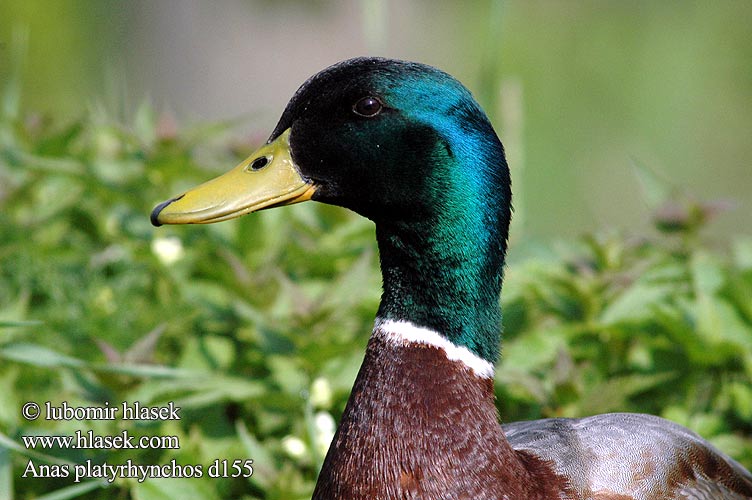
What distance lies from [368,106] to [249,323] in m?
1.03

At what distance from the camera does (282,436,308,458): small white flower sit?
2396 mm

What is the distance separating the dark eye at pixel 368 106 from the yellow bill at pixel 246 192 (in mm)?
145

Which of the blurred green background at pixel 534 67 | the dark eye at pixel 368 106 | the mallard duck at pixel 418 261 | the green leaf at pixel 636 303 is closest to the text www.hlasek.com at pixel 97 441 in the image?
the mallard duck at pixel 418 261

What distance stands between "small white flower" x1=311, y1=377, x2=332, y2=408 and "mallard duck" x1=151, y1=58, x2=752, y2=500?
63 cm

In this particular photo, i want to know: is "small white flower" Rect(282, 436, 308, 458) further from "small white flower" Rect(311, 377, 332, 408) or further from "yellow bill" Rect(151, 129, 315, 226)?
"yellow bill" Rect(151, 129, 315, 226)

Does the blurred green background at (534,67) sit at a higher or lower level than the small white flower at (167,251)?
higher

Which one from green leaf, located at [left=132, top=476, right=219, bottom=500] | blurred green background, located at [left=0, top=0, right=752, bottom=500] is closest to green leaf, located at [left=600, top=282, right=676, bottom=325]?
blurred green background, located at [left=0, top=0, right=752, bottom=500]

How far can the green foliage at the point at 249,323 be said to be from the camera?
7.88 ft

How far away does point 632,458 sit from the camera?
1976mm

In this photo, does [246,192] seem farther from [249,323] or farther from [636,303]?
[636,303]

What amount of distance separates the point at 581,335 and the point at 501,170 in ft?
3.53

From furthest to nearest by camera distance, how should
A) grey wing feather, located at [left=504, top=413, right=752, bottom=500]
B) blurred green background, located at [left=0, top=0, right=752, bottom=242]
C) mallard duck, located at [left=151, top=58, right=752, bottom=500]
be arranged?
blurred green background, located at [left=0, top=0, right=752, bottom=242] < grey wing feather, located at [left=504, top=413, right=752, bottom=500] < mallard duck, located at [left=151, top=58, right=752, bottom=500]

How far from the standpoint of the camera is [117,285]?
3.10m

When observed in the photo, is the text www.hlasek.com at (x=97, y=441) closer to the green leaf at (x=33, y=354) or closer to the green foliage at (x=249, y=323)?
the green foliage at (x=249, y=323)
